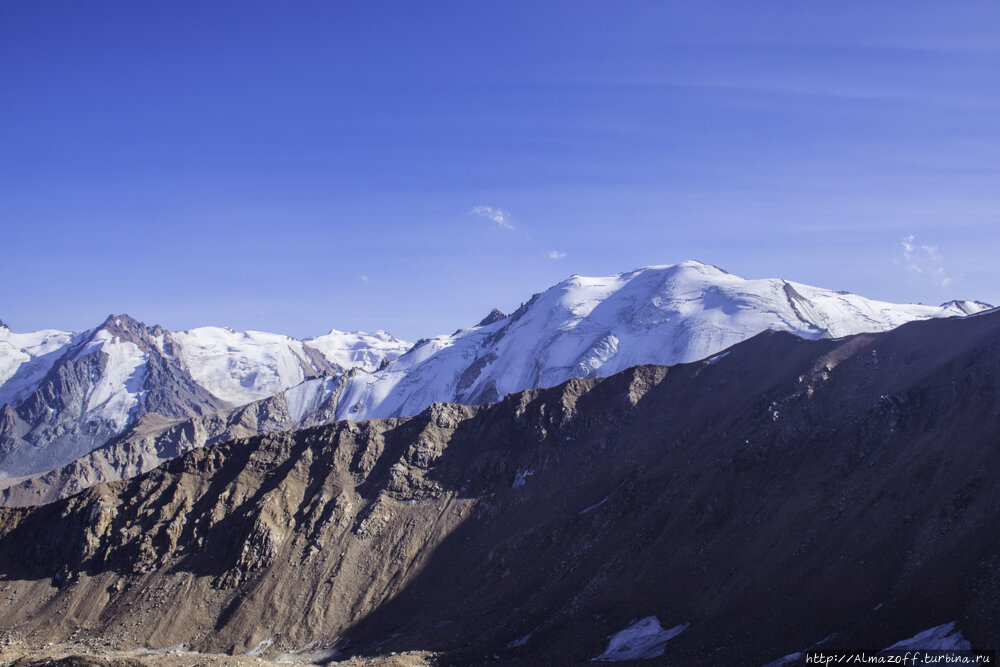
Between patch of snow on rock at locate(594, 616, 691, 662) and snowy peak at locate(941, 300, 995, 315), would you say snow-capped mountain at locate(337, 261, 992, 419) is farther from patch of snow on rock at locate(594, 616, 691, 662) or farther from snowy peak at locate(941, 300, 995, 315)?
patch of snow on rock at locate(594, 616, 691, 662)

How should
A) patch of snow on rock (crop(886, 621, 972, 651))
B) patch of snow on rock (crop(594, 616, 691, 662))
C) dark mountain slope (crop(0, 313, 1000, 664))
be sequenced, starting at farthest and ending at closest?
patch of snow on rock (crop(594, 616, 691, 662))
dark mountain slope (crop(0, 313, 1000, 664))
patch of snow on rock (crop(886, 621, 972, 651))

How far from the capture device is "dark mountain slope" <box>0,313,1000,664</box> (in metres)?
47.7

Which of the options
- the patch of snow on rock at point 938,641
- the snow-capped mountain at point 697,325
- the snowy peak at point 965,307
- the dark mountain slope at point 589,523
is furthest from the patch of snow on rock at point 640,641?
the snowy peak at point 965,307

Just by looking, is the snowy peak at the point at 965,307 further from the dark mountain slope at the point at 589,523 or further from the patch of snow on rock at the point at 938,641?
the patch of snow on rock at the point at 938,641

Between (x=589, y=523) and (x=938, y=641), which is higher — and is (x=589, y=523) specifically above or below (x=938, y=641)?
above

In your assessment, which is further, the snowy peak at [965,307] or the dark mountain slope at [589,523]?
the snowy peak at [965,307]

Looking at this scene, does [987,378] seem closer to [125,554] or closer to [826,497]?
[826,497]

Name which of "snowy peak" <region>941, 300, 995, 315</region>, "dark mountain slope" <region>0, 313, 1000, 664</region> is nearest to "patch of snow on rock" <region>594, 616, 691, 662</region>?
"dark mountain slope" <region>0, 313, 1000, 664</region>

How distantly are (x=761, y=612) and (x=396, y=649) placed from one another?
30.8 m

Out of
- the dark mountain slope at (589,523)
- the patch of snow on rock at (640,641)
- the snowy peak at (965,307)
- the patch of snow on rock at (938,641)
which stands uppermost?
the snowy peak at (965,307)

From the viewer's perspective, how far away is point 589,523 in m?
75.2

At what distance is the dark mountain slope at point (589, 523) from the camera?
47.7 meters

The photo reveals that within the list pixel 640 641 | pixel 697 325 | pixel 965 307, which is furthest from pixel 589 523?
pixel 965 307

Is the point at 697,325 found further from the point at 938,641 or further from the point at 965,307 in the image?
the point at 938,641
